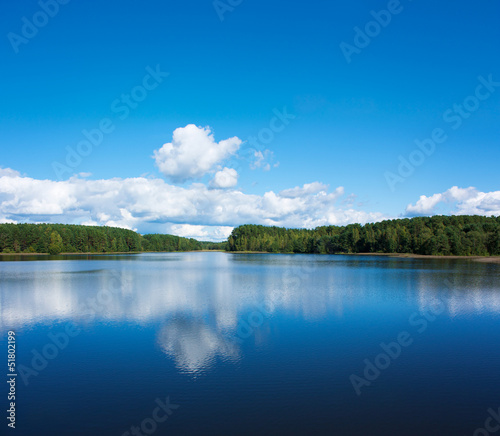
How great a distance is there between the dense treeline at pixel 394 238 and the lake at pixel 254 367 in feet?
262

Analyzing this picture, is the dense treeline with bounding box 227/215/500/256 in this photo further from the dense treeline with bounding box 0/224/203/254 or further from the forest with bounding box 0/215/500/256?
the dense treeline with bounding box 0/224/203/254

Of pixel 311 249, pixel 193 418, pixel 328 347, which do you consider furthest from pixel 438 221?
pixel 193 418

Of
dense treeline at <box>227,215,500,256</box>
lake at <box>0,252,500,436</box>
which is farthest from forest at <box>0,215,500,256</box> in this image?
lake at <box>0,252,500,436</box>

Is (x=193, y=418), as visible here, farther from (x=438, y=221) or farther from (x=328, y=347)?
(x=438, y=221)

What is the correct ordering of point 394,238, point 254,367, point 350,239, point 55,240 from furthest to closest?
point 350,239
point 394,238
point 55,240
point 254,367

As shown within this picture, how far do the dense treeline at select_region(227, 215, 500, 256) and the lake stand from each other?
79952 mm

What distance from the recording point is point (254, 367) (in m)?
11.6

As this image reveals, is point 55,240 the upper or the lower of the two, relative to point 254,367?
upper

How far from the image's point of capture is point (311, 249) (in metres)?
152

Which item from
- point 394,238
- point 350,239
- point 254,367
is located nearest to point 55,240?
point 350,239

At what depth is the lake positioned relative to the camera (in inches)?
329

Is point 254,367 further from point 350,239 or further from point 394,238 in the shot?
point 350,239

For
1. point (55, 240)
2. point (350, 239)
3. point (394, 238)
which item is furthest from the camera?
point (350, 239)

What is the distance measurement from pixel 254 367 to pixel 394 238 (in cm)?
11147
